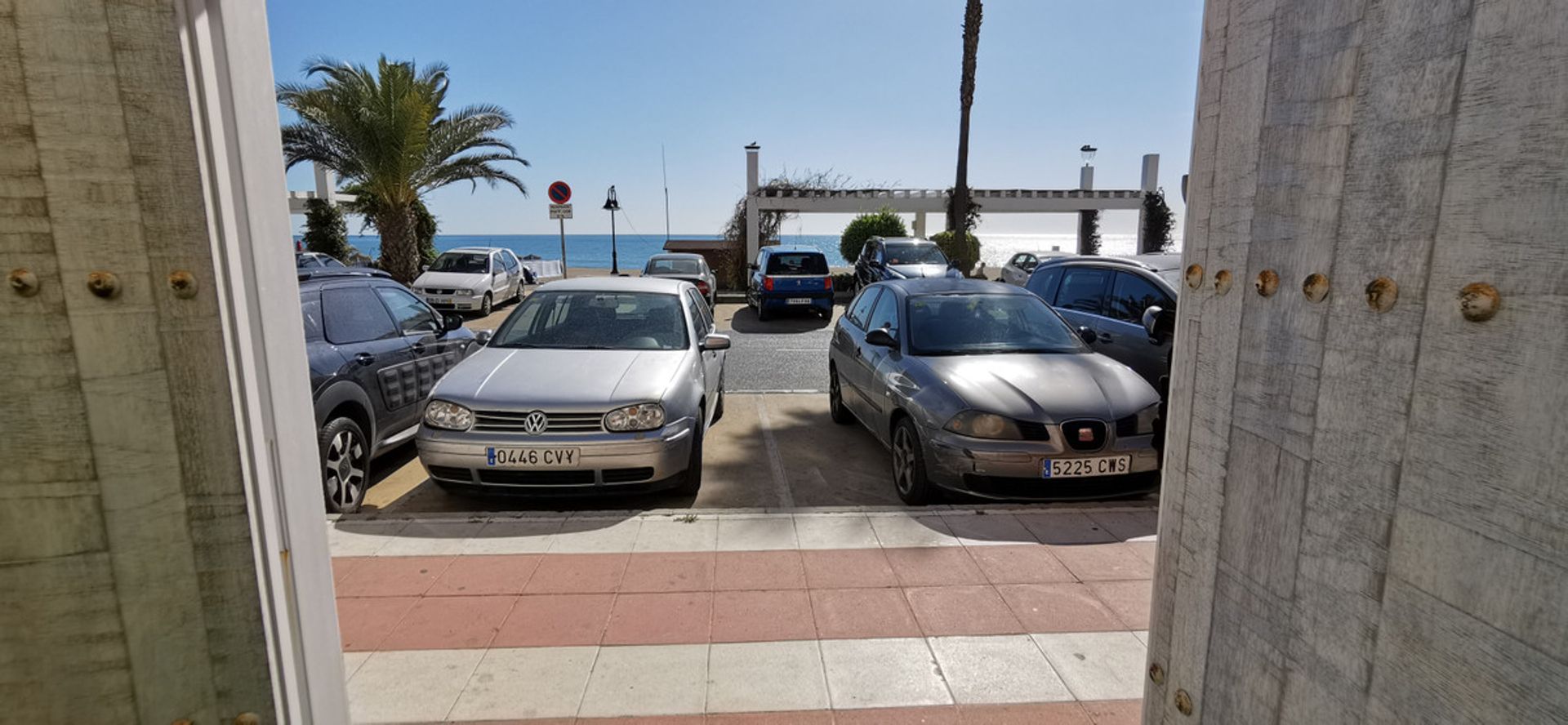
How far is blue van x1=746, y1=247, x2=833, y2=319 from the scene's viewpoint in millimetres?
15742

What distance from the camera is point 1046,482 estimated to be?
458 cm

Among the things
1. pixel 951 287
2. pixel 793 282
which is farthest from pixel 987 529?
pixel 793 282

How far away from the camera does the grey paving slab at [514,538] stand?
3906 millimetres

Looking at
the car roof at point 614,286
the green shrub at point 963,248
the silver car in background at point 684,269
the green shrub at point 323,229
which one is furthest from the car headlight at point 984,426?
the green shrub at point 323,229

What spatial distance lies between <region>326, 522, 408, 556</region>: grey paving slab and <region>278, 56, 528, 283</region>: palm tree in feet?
48.9

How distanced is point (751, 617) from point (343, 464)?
3.24 metres

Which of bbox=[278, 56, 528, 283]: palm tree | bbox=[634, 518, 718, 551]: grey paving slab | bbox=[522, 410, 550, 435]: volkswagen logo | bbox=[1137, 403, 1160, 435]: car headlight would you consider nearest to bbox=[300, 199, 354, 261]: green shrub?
bbox=[278, 56, 528, 283]: palm tree

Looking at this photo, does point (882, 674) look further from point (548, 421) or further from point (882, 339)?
point (882, 339)

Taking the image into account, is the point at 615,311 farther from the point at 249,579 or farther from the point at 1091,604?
the point at 249,579

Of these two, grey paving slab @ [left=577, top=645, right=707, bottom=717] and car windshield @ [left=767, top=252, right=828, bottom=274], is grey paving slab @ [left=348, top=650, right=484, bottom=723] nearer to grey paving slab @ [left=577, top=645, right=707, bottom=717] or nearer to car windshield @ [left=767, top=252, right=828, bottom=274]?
grey paving slab @ [left=577, top=645, right=707, bottom=717]

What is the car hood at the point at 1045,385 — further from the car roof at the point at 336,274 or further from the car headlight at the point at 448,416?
the car roof at the point at 336,274

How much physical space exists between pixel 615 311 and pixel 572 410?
156 cm

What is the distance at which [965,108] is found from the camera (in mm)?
20750

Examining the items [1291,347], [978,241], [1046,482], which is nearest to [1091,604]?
[1046,482]
